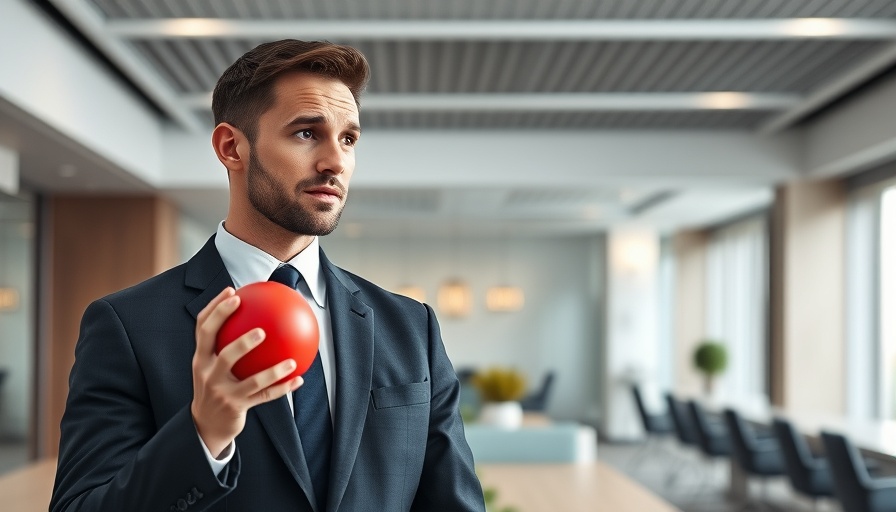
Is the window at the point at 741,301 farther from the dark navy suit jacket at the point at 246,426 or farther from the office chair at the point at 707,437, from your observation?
the dark navy suit jacket at the point at 246,426

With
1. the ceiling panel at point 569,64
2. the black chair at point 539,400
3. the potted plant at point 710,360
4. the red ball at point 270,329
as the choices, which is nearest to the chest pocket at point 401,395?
the red ball at point 270,329

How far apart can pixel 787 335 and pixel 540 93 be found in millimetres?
3273

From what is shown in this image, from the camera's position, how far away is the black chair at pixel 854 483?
16.5 ft

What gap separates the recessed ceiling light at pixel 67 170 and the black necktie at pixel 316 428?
6993mm

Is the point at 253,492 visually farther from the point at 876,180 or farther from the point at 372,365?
the point at 876,180

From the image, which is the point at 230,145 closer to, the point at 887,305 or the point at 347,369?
the point at 347,369

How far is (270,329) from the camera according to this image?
877 mm

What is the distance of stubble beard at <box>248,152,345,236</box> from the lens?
111 cm

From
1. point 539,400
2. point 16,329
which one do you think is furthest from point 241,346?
point 539,400

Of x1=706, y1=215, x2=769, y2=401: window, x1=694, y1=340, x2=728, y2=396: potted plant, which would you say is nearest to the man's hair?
x1=694, y1=340, x2=728, y2=396: potted plant

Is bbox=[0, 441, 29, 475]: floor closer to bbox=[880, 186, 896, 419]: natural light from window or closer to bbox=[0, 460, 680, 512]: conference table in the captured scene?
bbox=[0, 460, 680, 512]: conference table

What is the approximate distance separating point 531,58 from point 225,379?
581 centimetres

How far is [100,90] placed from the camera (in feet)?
22.2

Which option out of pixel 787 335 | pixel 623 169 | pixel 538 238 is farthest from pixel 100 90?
pixel 538 238
